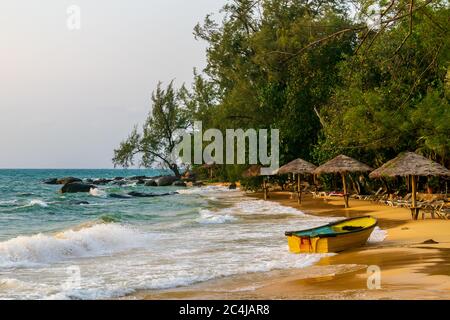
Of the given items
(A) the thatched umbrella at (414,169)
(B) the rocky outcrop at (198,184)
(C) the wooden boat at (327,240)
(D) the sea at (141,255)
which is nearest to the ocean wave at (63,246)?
(D) the sea at (141,255)

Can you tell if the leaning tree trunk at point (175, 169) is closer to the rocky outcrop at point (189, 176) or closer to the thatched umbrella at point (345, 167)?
the rocky outcrop at point (189, 176)

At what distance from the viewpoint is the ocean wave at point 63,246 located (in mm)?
15094

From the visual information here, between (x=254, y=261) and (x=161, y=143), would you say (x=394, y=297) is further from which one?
(x=161, y=143)

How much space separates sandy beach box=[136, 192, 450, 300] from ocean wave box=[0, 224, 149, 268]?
5.91 metres

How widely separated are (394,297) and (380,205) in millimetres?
19625

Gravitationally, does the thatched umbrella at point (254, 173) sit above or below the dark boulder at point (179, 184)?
above

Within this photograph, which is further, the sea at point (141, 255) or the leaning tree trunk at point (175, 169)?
the leaning tree trunk at point (175, 169)

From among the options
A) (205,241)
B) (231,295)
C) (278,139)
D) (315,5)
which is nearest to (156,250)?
(205,241)

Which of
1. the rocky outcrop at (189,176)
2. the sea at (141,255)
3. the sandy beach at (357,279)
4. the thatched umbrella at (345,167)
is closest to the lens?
the sandy beach at (357,279)

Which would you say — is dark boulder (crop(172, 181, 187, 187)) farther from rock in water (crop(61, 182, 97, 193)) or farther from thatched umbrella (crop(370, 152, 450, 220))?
thatched umbrella (crop(370, 152, 450, 220))

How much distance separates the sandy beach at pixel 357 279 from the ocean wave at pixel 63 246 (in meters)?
5.91

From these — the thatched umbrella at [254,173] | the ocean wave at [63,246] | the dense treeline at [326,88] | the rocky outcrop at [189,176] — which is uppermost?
the dense treeline at [326,88]

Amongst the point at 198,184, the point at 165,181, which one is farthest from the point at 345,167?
the point at 165,181

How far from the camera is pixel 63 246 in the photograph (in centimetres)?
1636
